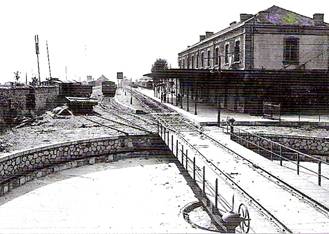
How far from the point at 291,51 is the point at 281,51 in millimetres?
756

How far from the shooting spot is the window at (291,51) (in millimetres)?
26189

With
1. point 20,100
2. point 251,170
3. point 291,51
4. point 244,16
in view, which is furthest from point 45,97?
point 251,170

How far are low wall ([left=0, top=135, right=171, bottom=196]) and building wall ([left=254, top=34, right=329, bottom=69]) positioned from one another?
10634 millimetres

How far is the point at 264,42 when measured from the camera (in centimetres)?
2591

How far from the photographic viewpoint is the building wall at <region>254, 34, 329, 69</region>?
2591 centimetres

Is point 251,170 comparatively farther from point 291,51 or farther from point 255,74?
point 291,51

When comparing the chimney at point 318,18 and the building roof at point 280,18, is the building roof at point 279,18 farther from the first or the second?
the chimney at point 318,18

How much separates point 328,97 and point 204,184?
19.9 metres

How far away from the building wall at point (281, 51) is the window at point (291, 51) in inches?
8.3

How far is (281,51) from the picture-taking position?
2612 cm

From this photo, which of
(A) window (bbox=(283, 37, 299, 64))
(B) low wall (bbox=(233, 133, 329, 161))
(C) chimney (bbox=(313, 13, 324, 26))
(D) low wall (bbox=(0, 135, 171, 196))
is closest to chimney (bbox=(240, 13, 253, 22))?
(A) window (bbox=(283, 37, 299, 64))

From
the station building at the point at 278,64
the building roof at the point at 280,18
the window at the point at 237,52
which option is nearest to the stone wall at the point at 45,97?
the station building at the point at 278,64

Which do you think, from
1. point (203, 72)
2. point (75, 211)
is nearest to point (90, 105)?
point (203, 72)

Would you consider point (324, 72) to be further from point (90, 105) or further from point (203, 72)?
point (90, 105)
